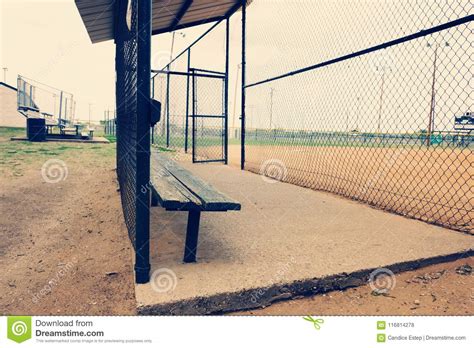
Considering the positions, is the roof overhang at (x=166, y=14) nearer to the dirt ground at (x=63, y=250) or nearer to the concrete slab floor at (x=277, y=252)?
the dirt ground at (x=63, y=250)

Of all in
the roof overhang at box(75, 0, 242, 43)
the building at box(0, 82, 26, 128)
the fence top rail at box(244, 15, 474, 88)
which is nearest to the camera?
the fence top rail at box(244, 15, 474, 88)

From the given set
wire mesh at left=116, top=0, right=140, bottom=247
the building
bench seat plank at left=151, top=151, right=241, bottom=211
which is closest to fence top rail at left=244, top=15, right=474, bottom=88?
bench seat plank at left=151, top=151, right=241, bottom=211

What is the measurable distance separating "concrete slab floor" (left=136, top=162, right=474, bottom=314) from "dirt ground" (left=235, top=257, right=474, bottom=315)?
0.22 ft

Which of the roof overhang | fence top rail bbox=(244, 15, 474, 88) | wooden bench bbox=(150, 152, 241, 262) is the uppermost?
the roof overhang

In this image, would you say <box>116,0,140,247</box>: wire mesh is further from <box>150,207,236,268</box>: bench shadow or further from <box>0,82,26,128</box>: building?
<box>0,82,26,128</box>: building

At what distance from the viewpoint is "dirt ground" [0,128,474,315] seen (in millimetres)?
1987

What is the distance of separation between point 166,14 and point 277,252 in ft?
18.3

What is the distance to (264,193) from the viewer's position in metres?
4.67

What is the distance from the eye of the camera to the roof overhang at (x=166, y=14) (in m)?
5.14

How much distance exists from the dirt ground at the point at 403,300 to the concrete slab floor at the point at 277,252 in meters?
0.07

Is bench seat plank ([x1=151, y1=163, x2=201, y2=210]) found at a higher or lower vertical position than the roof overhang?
lower

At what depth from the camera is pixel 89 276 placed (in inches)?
94.4

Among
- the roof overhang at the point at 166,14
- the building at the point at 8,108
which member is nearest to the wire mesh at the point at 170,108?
the roof overhang at the point at 166,14
